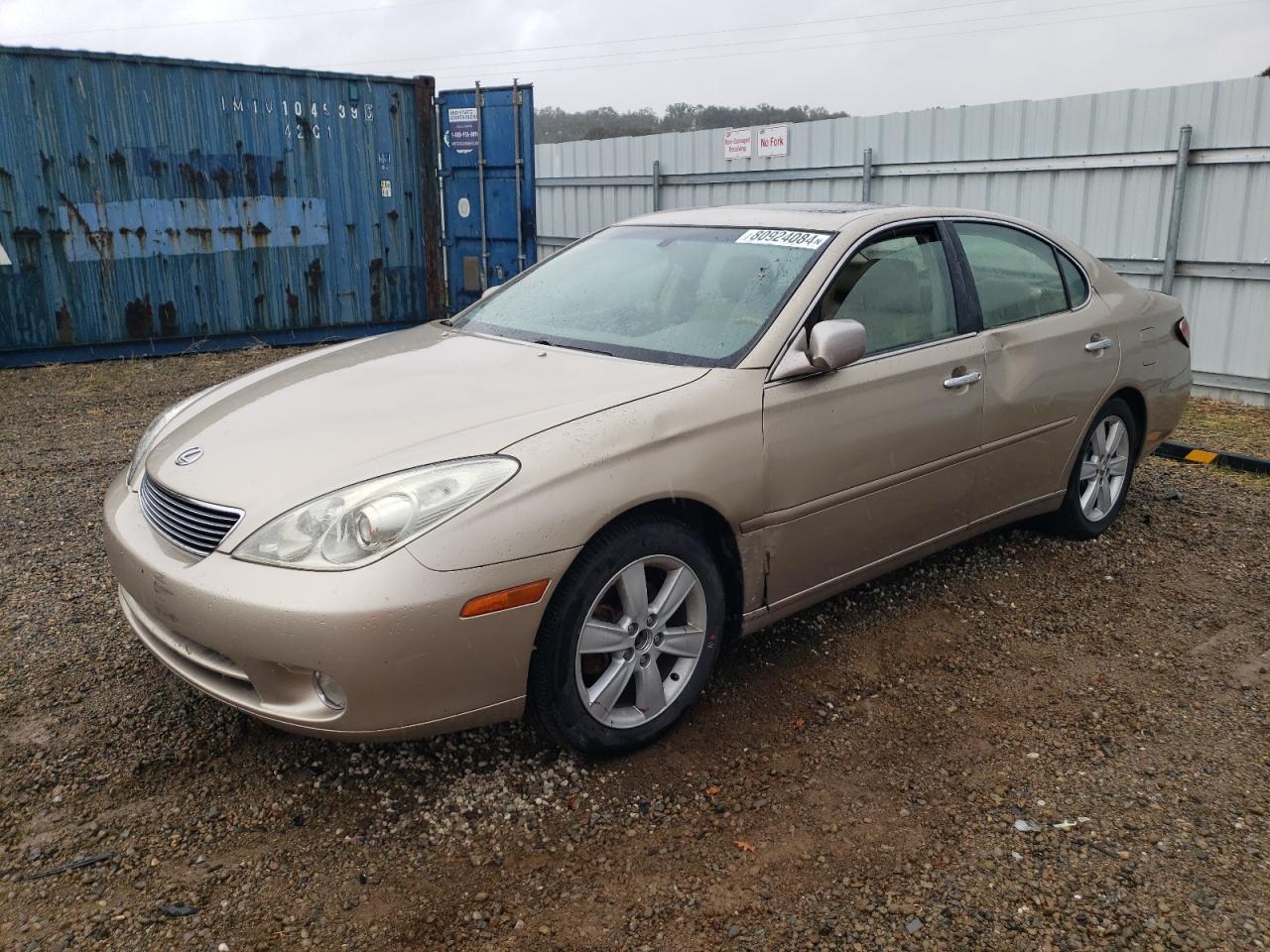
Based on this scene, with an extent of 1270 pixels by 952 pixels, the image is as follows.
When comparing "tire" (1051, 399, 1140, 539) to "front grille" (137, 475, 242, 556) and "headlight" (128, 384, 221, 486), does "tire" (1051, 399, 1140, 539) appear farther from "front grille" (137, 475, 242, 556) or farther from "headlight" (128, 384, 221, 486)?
"headlight" (128, 384, 221, 486)

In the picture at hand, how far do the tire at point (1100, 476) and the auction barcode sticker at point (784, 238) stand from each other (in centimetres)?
177

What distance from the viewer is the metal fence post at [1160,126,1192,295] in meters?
8.06

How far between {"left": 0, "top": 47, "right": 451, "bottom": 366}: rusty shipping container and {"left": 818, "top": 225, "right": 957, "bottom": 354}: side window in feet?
26.5

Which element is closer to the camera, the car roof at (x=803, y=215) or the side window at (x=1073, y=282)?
the car roof at (x=803, y=215)

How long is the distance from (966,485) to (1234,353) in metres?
5.54

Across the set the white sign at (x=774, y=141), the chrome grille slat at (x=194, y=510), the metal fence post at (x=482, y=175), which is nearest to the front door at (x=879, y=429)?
the chrome grille slat at (x=194, y=510)

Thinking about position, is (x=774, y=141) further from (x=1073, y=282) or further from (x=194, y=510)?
(x=194, y=510)

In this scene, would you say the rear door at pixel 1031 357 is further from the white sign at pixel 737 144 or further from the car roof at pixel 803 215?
the white sign at pixel 737 144

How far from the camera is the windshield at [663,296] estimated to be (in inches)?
138

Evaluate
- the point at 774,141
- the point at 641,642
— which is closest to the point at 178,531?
the point at 641,642

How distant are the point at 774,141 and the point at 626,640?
894cm

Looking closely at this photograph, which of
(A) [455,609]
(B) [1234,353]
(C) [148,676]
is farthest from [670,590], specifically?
(B) [1234,353]

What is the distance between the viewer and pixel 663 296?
12.4ft

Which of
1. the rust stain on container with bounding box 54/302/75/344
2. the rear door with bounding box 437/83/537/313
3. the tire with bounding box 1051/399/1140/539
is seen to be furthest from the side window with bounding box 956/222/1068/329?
the rust stain on container with bounding box 54/302/75/344
